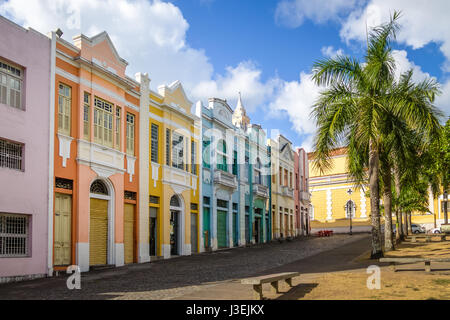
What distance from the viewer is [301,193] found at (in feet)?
166

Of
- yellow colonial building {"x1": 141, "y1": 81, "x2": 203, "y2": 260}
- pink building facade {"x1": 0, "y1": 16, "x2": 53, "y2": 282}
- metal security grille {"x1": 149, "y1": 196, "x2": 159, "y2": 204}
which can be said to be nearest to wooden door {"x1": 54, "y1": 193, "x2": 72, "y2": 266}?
pink building facade {"x1": 0, "y1": 16, "x2": 53, "y2": 282}

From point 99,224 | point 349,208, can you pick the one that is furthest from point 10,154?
point 349,208

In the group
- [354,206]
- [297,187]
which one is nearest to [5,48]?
[297,187]

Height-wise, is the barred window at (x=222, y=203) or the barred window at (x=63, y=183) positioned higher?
the barred window at (x=63, y=183)

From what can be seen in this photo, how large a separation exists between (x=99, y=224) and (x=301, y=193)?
109ft

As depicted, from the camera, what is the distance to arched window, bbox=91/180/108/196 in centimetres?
1995

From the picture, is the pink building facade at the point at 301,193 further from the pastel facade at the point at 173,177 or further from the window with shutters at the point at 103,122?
the window with shutters at the point at 103,122

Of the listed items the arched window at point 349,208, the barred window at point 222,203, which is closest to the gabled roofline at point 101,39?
the barred window at point 222,203

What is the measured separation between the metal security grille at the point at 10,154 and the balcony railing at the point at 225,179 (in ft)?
49.9

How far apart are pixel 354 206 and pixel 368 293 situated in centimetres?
5429

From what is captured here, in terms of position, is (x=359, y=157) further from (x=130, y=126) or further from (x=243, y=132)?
(x=243, y=132)

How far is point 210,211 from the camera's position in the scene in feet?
98.7

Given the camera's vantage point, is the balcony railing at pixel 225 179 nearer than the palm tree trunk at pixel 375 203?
No

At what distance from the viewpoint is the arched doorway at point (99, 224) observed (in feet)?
64.0
